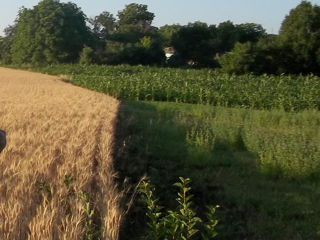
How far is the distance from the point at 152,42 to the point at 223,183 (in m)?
52.9

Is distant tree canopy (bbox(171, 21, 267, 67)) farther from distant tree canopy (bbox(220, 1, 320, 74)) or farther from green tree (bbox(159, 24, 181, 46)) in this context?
distant tree canopy (bbox(220, 1, 320, 74))

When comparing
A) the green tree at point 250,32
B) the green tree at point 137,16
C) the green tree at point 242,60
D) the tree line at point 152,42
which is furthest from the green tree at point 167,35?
the green tree at point 242,60

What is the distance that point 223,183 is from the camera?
7723 mm

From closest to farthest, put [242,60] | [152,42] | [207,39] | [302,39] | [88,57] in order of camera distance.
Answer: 1. [242,60]
2. [302,39]
3. [88,57]
4. [152,42]
5. [207,39]

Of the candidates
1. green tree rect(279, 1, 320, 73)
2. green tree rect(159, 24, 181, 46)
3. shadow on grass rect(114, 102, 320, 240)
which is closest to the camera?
shadow on grass rect(114, 102, 320, 240)

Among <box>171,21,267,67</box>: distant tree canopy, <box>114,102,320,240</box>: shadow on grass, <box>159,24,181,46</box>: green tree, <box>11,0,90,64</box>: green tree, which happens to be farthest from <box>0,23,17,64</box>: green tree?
<box>114,102,320,240</box>: shadow on grass

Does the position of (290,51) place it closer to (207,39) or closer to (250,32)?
(250,32)

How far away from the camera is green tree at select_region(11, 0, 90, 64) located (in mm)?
63656

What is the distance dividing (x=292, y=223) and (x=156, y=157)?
146 inches

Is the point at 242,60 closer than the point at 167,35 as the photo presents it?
Yes

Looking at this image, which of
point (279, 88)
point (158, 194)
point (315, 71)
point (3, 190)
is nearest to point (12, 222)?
point (3, 190)

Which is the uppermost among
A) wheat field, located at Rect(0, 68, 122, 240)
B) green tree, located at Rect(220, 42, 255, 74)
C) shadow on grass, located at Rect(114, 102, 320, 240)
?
wheat field, located at Rect(0, 68, 122, 240)

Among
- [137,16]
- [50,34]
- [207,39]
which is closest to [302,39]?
[207,39]

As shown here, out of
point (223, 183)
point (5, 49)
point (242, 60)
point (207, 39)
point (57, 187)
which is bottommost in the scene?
point (5, 49)
